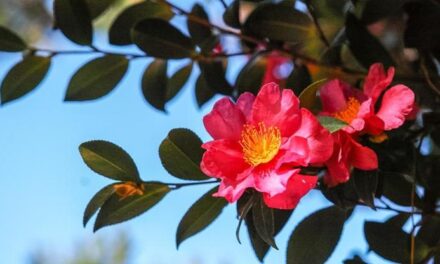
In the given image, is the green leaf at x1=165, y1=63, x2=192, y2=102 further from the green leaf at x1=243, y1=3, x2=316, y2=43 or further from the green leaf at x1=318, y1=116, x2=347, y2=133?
the green leaf at x1=318, y1=116, x2=347, y2=133

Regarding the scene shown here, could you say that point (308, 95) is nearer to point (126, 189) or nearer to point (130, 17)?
point (126, 189)

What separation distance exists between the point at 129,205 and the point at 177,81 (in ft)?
1.07

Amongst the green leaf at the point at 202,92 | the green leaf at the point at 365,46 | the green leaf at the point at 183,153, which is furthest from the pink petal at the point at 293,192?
the green leaf at the point at 202,92

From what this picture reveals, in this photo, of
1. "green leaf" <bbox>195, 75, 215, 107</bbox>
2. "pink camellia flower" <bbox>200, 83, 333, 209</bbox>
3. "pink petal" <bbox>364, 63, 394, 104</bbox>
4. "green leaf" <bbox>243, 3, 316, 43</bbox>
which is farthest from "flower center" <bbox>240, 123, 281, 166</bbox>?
"green leaf" <bbox>195, 75, 215, 107</bbox>

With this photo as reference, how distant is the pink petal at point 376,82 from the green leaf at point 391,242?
134 millimetres

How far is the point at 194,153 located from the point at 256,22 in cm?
22

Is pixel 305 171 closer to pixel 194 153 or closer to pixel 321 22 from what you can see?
pixel 194 153

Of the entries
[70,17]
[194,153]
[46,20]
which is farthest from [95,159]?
[46,20]

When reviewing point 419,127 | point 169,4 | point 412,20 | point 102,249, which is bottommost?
point 102,249

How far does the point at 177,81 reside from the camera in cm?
94

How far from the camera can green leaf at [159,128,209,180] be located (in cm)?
62

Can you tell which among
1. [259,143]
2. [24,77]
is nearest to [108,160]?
[259,143]

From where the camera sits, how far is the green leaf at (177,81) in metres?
0.93

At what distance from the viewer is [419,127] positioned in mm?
772
